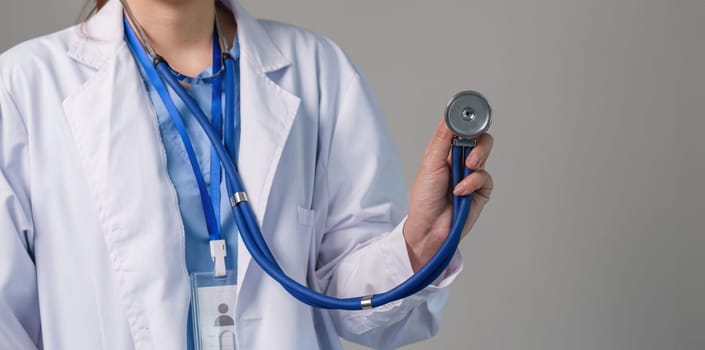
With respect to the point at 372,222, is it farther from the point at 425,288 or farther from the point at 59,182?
the point at 59,182

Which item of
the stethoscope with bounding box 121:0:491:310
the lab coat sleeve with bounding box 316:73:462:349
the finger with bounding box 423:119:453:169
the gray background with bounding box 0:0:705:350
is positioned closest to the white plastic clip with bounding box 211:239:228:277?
the stethoscope with bounding box 121:0:491:310

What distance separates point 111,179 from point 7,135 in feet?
0.51

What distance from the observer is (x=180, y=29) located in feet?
5.24

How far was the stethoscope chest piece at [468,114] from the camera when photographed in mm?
1296

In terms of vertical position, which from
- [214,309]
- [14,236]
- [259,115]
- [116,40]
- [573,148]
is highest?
[116,40]

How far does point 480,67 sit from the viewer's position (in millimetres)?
2711

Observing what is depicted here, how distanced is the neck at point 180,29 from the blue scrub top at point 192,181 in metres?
0.04

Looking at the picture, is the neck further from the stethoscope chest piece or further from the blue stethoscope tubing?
the stethoscope chest piece

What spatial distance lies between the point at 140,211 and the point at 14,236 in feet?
0.56

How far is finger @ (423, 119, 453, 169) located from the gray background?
135 centimetres

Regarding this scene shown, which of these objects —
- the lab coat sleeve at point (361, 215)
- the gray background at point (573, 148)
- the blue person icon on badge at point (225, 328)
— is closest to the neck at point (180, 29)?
the lab coat sleeve at point (361, 215)

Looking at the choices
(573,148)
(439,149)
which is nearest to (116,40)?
(439,149)

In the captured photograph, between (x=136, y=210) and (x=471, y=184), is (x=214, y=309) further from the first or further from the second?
(x=471, y=184)

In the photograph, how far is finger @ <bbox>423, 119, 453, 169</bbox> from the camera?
1.35 metres
